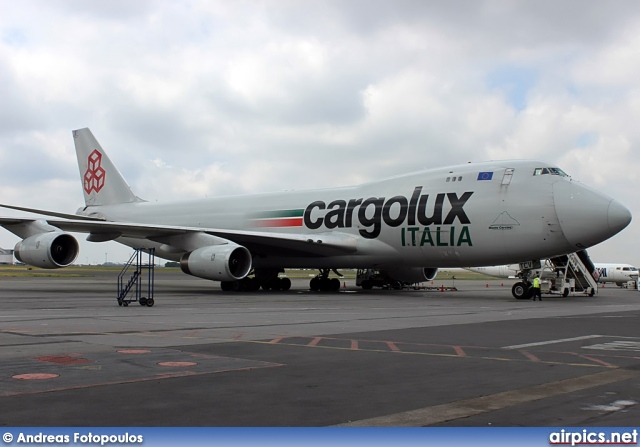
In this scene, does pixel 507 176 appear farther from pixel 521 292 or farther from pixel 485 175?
pixel 521 292

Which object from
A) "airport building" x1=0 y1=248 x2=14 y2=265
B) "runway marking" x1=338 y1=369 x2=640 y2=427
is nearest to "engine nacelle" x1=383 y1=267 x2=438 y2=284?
"runway marking" x1=338 y1=369 x2=640 y2=427

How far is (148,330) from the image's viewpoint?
12.5 m

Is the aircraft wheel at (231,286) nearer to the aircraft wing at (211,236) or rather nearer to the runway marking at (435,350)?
the aircraft wing at (211,236)

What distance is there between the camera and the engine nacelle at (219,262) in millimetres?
26344

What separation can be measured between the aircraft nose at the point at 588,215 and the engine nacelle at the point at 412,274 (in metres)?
10.4

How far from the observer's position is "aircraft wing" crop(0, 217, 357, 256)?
28.0m

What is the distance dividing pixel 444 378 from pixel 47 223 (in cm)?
2472

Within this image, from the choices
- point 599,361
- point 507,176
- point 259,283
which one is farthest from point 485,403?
point 259,283

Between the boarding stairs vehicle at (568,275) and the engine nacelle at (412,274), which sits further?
the engine nacelle at (412,274)

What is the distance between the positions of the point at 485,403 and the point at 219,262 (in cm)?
2084

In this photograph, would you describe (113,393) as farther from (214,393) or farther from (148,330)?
(148,330)

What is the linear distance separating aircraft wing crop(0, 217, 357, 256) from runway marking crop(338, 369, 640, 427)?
2102cm

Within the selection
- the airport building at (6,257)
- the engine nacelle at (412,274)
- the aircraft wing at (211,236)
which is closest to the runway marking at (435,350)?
the aircraft wing at (211,236)

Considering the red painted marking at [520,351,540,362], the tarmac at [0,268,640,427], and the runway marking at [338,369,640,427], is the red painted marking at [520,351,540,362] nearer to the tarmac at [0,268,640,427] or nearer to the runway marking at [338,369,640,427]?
the tarmac at [0,268,640,427]
